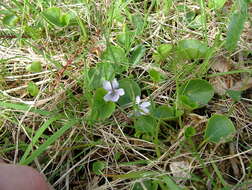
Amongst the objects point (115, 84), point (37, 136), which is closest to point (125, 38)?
point (115, 84)

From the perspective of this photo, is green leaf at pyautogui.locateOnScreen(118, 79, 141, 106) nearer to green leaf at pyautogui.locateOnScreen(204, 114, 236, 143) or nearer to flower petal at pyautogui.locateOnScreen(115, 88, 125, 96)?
flower petal at pyautogui.locateOnScreen(115, 88, 125, 96)

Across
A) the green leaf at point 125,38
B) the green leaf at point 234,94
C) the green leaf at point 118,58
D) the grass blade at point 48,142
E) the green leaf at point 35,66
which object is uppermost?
the green leaf at point 125,38

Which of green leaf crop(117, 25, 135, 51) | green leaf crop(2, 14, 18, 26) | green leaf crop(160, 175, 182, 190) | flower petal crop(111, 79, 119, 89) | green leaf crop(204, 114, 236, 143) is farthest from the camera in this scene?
green leaf crop(2, 14, 18, 26)

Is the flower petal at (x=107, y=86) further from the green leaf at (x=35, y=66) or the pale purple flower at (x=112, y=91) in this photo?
the green leaf at (x=35, y=66)

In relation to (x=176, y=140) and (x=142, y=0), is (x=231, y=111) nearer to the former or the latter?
(x=176, y=140)

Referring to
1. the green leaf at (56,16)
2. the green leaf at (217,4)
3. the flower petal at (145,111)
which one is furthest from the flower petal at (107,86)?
the green leaf at (217,4)

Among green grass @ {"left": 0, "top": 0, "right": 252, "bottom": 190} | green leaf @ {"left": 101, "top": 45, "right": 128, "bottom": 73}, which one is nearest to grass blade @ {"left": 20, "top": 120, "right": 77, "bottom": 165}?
green grass @ {"left": 0, "top": 0, "right": 252, "bottom": 190}

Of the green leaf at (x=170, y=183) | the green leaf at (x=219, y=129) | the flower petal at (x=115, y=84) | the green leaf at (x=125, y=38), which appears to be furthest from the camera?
the green leaf at (x=125, y=38)

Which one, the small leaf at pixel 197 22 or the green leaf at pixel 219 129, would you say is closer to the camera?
the green leaf at pixel 219 129

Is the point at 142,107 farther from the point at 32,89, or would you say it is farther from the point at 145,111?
the point at 32,89
